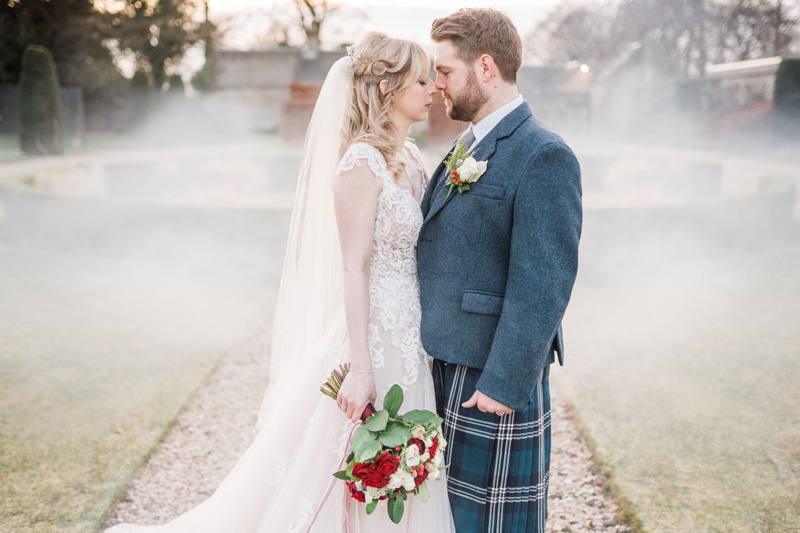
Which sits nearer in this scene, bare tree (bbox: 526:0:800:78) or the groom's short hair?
the groom's short hair

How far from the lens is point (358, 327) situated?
2.05 meters

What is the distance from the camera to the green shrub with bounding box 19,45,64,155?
56.0 ft

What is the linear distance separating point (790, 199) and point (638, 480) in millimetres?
8587

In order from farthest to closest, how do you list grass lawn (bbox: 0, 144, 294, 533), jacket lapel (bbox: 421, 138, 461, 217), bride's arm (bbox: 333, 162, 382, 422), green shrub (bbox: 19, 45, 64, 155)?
1. green shrub (bbox: 19, 45, 64, 155)
2. grass lawn (bbox: 0, 144, 294, 533)
3. jacket lapel (bbox: 421, 138, 461, 217)
4. bride's arm (bbox: 333, 162, 382, 422)

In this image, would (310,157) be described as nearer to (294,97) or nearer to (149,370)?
(149,370)

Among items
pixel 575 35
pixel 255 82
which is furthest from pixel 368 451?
pixel 575 35

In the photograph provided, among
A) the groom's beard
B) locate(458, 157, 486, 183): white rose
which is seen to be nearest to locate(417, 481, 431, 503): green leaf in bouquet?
locate(458, 157, 486, 183): white rose

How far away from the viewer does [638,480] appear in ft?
10.8

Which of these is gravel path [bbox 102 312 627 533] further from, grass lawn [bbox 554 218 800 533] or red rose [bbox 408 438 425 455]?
red rose [bbox 408 438 425 455]

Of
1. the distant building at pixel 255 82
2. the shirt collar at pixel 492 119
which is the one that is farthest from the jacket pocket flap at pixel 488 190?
the distant building at pixel 255 82

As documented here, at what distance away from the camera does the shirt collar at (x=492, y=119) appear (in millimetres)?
2033

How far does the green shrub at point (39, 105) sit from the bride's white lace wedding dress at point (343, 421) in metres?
19.0

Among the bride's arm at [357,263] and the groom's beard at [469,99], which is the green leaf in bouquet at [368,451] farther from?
the groom's beard at [469,99]

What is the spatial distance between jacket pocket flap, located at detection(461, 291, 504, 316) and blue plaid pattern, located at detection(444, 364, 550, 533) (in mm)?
242
